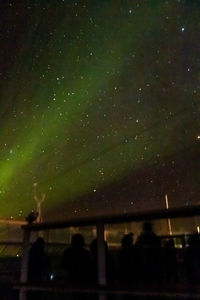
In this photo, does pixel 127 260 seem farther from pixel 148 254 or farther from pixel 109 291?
pixel 109 291

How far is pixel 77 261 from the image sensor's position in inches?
220

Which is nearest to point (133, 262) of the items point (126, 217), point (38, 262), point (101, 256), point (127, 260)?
point (127, 260)

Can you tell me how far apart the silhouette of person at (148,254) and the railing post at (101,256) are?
54cm

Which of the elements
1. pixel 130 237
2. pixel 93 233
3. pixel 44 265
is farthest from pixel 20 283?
pixel 130 237

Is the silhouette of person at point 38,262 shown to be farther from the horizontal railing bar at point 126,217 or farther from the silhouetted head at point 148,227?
the silhouetted head at point 148,227

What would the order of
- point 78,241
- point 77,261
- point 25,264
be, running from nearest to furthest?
point 77,261 → point 78,241 → point 25,264

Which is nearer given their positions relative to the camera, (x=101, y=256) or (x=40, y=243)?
(x=101, y=256)

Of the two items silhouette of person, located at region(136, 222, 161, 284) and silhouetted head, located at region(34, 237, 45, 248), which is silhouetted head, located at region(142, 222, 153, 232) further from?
silhouetted head, located at region(34, 237, 45, 248)

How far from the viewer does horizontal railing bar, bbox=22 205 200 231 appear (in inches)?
175

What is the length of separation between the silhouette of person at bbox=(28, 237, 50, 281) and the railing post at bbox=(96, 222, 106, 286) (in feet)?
4.70

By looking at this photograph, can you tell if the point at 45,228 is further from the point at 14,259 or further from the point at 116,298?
the point at 14,259

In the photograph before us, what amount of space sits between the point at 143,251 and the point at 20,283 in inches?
94.5

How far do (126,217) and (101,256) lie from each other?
28.6 inches

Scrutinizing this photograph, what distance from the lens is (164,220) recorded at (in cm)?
481
